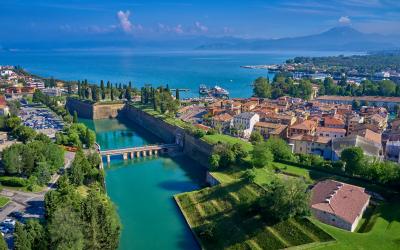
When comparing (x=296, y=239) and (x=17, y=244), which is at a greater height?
(x=17, y=244)

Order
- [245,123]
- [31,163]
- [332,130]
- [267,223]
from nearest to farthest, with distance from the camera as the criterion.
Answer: [267,223], [31,163], [332,130], [245,123]

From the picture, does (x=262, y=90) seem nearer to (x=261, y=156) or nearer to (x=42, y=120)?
(x=42, y=120)

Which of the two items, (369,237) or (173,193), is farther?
(173,193)

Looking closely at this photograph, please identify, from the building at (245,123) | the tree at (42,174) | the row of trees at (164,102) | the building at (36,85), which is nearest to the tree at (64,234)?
the tree at (42,174)

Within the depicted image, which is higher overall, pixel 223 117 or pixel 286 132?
pixel 223 117

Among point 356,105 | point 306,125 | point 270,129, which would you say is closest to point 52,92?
point 270,129

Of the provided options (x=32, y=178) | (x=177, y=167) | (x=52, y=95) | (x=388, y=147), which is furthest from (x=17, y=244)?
(x=52, y=95)

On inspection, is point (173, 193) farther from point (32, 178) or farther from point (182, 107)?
point (182, 107)

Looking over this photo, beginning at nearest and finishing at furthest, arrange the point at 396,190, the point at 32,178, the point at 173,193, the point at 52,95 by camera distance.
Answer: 1. the point at 396,190
2. the point at 32,178
3. the point at 173,193
4. the point at 52,95
